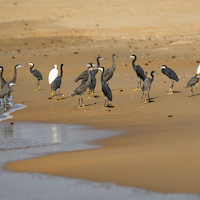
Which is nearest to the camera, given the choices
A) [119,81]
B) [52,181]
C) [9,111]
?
[52,181]

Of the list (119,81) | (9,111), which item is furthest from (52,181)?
(119,81)

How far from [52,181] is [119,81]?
1750cm

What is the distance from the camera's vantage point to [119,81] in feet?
78.7

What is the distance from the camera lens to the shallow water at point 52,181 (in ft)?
19.6

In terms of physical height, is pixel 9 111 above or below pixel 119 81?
below

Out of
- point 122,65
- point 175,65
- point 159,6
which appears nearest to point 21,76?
point 122,65

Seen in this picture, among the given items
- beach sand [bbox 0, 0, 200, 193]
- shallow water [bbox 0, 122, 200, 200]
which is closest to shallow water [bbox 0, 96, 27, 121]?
beach sand [bbox 0, 0, 200, 193]

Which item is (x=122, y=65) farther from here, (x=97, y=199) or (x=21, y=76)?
(x=97, y=199)

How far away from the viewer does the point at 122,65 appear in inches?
1163

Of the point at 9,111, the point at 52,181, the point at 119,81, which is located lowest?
the point at 52,181

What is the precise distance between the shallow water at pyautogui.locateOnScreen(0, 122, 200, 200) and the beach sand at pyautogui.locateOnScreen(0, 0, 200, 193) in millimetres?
264

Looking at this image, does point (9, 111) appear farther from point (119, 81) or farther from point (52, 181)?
point (52, 181)

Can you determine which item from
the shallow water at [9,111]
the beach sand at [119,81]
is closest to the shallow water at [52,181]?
the beach sand at [119,81]

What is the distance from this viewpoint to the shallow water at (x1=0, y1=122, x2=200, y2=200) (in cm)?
599
